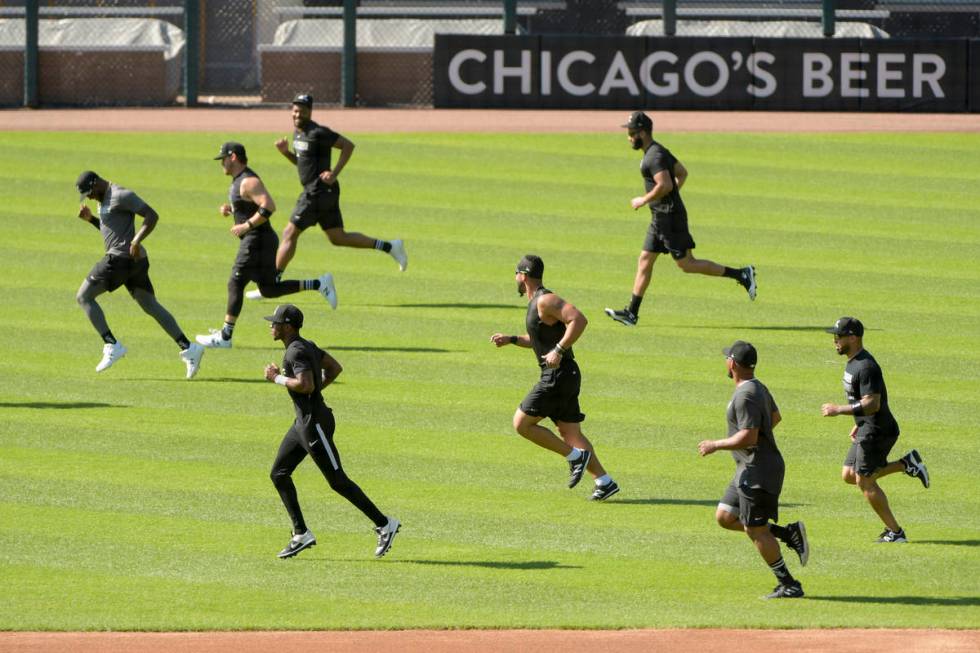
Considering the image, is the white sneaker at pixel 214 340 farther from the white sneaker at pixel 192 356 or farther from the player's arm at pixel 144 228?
the player's arm at pixel 144 228

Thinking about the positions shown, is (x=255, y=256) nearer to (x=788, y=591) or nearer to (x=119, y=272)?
(x=119, y=272)

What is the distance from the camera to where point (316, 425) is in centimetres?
1200

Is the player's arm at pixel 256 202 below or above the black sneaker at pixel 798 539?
above

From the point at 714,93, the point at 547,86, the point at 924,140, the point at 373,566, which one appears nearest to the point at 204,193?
the point at 547,86

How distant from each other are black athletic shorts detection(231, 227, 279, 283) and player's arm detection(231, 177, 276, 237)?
140 mm

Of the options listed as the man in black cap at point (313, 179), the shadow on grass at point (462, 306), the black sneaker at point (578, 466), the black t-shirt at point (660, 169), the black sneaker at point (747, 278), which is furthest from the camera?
the shadow on grass at point (462, 306)

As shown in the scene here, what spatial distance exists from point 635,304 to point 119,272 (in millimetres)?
6059

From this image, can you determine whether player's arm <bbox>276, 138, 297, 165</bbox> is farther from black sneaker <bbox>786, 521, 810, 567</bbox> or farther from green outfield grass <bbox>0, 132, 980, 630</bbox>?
black sneaker <bbox>786, 521, 810, 567</bbox>

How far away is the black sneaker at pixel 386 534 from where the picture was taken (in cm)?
1240

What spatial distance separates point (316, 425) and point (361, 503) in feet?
2.14

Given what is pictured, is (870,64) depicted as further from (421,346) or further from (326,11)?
(421,346)

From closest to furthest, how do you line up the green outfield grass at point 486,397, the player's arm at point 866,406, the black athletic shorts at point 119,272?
the green outfield grass at point 486,397 → the player's arm at point 866,406 → the black athletic shorts at point 119,272

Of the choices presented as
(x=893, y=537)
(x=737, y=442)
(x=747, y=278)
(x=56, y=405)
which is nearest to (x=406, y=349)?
(x=56, y=405)

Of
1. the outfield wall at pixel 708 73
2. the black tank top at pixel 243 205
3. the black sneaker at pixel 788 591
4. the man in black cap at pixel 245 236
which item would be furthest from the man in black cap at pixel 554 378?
the outfield wall at pixel 708 73
